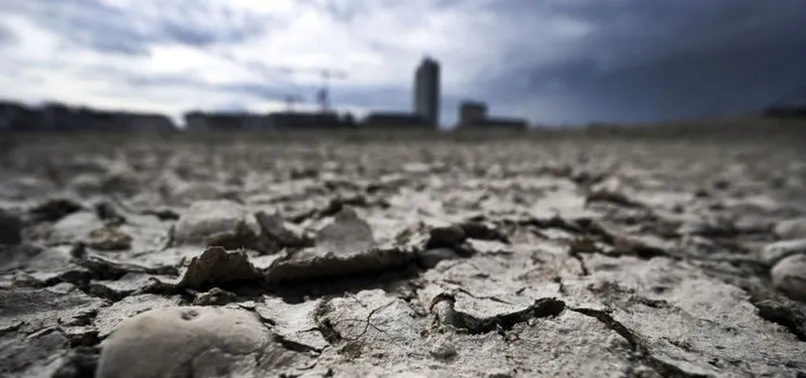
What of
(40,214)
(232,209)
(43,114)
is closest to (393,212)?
(232,209)

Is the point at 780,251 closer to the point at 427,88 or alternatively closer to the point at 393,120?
the point at 393,120

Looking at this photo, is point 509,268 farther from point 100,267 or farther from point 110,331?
point 100,267

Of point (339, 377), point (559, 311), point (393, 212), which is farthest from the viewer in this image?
point (393, 212)

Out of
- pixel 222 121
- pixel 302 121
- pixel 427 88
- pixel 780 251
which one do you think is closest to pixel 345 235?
pixel 780 251

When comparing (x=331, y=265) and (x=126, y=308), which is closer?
(x=126, y=308)

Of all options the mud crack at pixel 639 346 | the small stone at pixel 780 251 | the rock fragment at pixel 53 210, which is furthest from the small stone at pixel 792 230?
the rock fragment at pixel 53 210

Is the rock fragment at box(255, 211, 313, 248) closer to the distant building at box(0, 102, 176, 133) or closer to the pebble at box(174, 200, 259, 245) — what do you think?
the pebble at box(174, 200, 259, 245)

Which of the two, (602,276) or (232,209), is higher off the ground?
(232,209)
